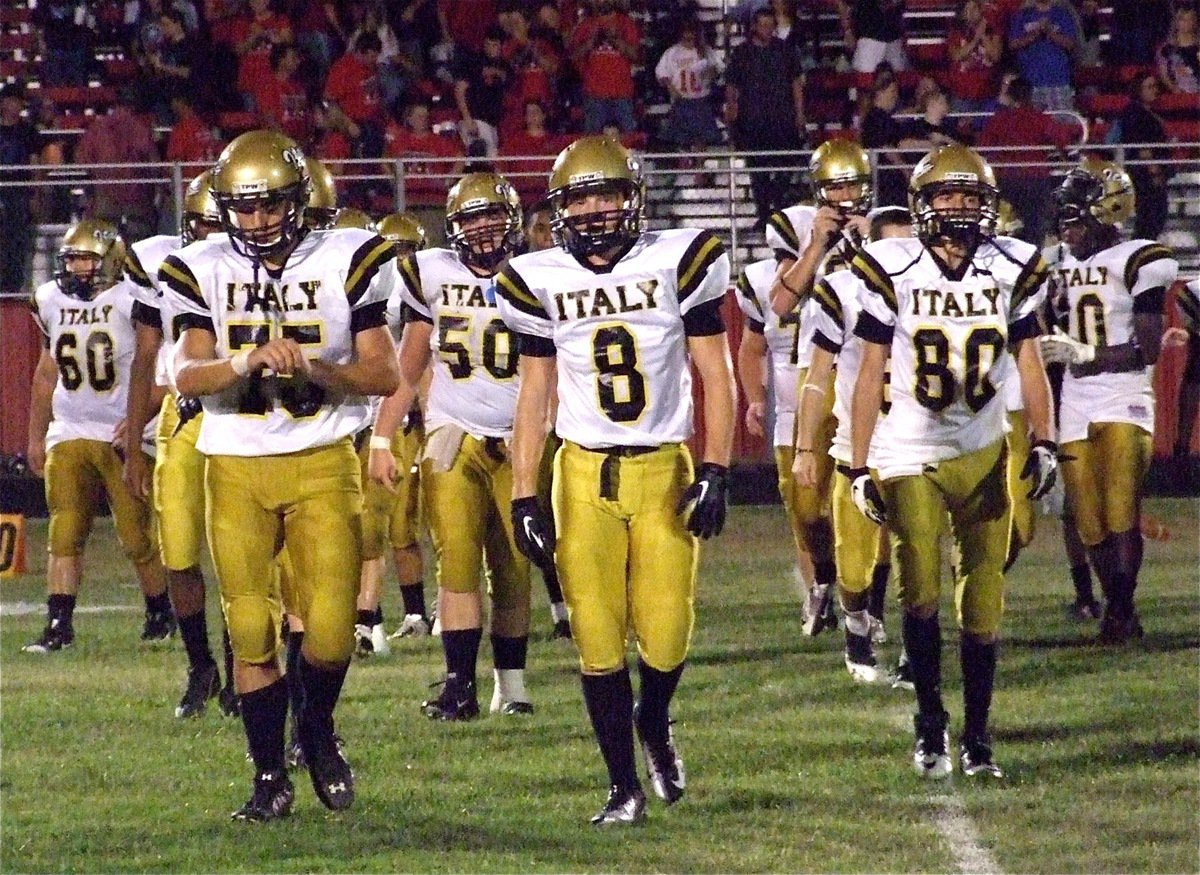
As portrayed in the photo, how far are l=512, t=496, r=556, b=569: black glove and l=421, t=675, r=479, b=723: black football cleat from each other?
168cm

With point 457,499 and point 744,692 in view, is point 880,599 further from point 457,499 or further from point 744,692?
point 457,499

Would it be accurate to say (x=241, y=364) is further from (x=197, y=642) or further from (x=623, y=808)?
(x=197, y=642)

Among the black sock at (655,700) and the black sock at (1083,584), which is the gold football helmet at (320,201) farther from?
the black sock at (1083,584)

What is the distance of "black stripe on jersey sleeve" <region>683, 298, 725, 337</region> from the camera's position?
545cm

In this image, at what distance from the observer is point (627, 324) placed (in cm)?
541

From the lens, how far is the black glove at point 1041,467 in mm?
5973

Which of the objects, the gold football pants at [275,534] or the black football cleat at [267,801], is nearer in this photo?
the gold football pants at [275,534]

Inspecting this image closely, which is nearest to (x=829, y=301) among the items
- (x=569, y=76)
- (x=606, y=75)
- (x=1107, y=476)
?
(x=1107, y=476)

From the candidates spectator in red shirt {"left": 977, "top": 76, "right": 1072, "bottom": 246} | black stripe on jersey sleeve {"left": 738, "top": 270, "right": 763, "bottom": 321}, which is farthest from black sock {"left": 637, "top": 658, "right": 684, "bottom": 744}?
spectator in red shirt {"left": 977, "top": 76, "right": 1072, "bottom": 246}

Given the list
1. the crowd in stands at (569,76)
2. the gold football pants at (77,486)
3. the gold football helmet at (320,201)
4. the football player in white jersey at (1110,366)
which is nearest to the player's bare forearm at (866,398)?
the gold football helmet at (320,201)

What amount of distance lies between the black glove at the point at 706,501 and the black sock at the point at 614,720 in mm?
420

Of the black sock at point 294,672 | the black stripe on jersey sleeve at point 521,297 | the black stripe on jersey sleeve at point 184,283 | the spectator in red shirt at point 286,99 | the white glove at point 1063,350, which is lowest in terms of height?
the black sock at point 294,672

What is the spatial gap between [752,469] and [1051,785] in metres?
8.55

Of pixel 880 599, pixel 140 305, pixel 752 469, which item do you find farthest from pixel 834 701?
pixel 752 469
